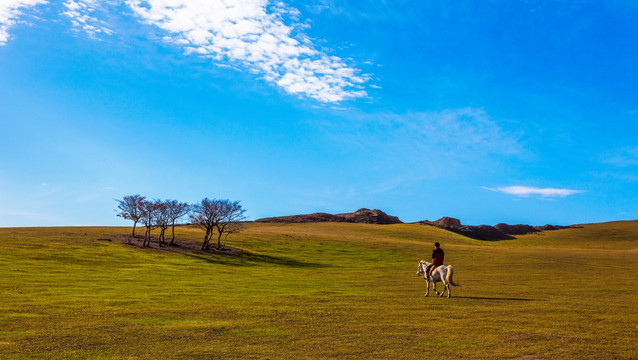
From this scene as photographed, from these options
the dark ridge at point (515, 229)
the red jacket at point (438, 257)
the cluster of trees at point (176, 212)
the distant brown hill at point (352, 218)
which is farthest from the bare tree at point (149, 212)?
the dark ridge at point (515, 229)

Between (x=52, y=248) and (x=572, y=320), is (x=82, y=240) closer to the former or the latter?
(x=52, y=248)

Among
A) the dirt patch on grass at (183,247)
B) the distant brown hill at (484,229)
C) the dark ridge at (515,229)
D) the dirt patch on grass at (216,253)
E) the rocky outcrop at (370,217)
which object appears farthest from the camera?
the dark ridge at (515,229)

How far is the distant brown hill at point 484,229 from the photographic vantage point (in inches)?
6543

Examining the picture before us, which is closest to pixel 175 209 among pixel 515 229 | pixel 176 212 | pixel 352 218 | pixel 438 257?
pixel 176 212

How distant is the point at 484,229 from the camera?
178 meters

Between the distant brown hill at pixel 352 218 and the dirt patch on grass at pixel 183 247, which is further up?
the distant brown hill at pixel 352 218

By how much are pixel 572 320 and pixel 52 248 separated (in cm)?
6393

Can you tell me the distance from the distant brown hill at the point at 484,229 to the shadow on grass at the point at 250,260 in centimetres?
11255

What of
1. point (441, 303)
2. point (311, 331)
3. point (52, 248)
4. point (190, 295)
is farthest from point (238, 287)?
point (52, 248)

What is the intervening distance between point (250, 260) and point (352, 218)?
401ft

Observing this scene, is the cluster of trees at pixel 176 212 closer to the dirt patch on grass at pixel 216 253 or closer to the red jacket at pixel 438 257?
the dirt patch on grass at pixel 216 253

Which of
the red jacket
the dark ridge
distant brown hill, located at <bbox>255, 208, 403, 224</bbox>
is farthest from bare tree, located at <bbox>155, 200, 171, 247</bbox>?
the dark ridge

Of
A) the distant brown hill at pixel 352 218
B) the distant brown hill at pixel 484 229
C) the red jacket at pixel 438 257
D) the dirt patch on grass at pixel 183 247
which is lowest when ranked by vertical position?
the dirt patch on grass at pixel 183 247

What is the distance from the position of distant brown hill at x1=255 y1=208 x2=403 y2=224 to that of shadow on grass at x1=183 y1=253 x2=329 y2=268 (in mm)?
105825
